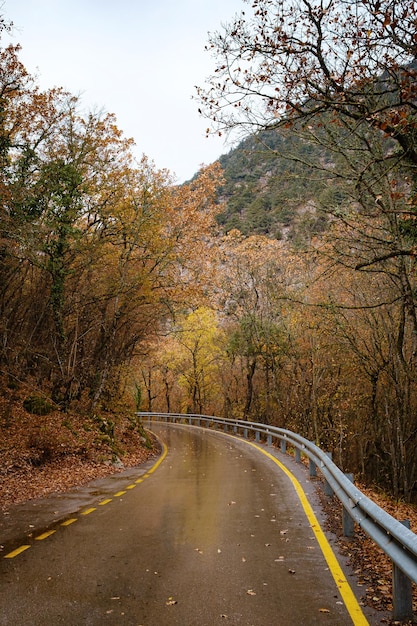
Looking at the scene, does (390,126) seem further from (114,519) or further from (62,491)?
(62,491)

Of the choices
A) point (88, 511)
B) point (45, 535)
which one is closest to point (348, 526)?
point (45, 535)

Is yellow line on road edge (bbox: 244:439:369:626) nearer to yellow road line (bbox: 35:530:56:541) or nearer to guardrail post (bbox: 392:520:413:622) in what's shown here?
guardrail post (bbox: 392:520:413:622)

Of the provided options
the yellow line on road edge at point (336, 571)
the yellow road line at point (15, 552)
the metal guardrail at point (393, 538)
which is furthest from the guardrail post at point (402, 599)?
the yellow road line at point (15, 552)

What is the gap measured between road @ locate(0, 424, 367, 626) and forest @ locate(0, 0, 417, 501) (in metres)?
4.51

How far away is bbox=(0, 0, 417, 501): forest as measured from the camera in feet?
25.2

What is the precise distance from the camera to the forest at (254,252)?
302 inches

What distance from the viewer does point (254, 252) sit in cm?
2959

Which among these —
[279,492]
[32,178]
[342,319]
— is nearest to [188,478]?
[279,492]

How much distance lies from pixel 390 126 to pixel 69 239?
1431 cm

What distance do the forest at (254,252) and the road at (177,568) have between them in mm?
4513

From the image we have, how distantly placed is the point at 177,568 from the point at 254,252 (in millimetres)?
24976

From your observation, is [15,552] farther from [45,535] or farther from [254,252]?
[254,252]

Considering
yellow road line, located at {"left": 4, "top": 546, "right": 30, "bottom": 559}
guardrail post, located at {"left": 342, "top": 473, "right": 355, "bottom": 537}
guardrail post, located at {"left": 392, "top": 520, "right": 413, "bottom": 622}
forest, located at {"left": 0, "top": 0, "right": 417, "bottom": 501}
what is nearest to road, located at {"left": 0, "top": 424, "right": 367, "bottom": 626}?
yellow road line, located at {"left": 4, "top": 546, "right": 30, "bottom": 559}

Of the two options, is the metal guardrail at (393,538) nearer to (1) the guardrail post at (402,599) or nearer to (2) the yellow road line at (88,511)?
(1) the guardrail post at (402,599)
